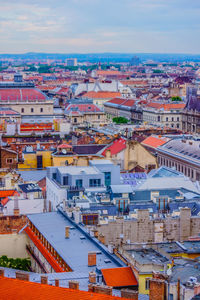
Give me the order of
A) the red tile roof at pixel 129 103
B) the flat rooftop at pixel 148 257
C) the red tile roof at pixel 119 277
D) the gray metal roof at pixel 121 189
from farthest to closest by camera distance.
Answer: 1. the red tile roof at pixel 129 103
2. the gray metal roof at pixel 121 189
3. the flat rooftop at pixel 148 257
4. the red tile roof at pixel 119 277

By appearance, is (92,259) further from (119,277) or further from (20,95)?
(20,95)

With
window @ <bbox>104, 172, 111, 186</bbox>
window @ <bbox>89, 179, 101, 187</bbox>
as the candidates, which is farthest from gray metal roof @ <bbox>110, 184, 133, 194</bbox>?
window @ <bbox>104, 172, 111, 186</bbox>

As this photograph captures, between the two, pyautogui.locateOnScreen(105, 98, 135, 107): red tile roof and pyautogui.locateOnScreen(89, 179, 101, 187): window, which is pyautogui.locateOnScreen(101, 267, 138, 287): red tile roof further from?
pyautogui.locateOnScreen(105, 98, 135, 107): red tile roof

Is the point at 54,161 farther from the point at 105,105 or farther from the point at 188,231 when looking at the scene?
the point at 105,105

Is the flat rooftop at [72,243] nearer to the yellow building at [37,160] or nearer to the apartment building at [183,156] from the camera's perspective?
the yellow building at [37,160]

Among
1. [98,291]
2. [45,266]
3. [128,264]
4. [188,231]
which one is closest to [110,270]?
[128,264]

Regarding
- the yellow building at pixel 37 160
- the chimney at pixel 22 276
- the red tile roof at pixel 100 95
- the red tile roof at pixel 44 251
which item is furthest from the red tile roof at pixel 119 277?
the red tile roof at pixel 100 95

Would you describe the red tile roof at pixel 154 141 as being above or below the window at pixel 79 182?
below
